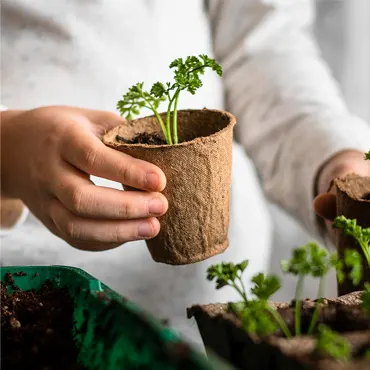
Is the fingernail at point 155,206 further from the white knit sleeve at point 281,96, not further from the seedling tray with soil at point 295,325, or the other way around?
the white knit sleeve at point 281,96

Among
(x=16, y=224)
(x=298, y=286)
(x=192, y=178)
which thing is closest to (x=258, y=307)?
(x=298, y=286)

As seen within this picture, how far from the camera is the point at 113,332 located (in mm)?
350

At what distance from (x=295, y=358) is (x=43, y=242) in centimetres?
70

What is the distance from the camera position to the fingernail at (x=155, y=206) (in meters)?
0.59

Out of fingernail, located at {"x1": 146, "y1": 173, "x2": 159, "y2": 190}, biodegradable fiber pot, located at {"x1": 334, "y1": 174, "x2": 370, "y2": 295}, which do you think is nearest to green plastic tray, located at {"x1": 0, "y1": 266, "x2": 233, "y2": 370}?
fingernail, located at {"x1": 146, "y1": 173, "x2": 159, "y2": 190}

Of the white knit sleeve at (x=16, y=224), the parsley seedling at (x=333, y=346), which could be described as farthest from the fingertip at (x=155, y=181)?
the white knit sleeve at (x=16, y=224)

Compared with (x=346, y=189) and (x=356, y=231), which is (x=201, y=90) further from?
(x=356, y=231)

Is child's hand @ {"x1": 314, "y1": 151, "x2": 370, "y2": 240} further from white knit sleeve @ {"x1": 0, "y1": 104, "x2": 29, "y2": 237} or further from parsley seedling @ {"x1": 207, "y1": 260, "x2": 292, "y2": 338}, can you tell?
white knit sleeve @ {"x1": 0, "y1": 104, "x2": 29, "y2": 237}

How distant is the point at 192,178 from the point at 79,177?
12 centimetres

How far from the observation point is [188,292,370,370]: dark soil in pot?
310mm

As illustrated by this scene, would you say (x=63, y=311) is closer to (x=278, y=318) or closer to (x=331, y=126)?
(x=278, y=318)

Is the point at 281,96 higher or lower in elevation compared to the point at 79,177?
higher

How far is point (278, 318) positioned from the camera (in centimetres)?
38

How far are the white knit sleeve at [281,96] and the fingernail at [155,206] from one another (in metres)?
0.37
